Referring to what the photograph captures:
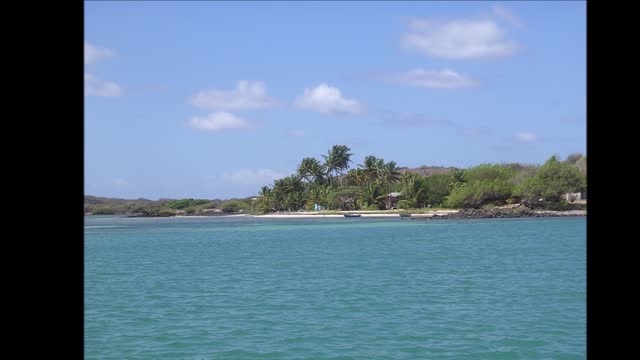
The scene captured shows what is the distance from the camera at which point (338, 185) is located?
121 meters

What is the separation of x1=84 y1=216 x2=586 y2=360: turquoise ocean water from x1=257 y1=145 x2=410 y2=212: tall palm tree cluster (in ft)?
212

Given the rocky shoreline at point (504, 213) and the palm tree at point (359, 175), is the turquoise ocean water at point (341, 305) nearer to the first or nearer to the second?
the rocky shoreline at point (504, 213)

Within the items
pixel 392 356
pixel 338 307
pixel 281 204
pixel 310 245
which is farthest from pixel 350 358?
pixel 281 204

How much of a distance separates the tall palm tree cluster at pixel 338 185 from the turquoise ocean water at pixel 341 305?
64570mm

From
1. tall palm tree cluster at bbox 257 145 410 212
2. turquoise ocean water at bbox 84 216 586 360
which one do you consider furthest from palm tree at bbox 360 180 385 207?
turquoise ocean water at bbox 84 216 586 360

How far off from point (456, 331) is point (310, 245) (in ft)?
126

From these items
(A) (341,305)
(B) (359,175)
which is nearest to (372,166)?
(B) (359,175)

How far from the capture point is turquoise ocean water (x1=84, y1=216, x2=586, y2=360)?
15.3 meters

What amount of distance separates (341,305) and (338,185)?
9904 cm

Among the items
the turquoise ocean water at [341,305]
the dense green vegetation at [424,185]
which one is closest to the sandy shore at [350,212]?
the dense green vegetation at [424,185]

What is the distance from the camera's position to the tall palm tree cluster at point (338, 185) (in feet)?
365

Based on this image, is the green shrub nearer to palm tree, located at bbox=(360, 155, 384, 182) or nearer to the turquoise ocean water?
palm tree, located at bbox=(360, 155, 384, 182)
